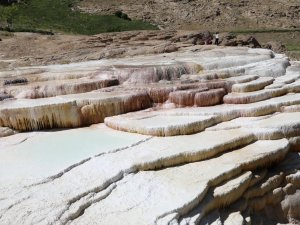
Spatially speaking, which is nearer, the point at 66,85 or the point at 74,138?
the point at 74,138

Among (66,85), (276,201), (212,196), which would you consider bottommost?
(276,201)

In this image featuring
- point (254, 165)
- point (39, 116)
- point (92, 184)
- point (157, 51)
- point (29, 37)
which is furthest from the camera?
point (29, 37)

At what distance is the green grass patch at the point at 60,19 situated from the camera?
86.7ft

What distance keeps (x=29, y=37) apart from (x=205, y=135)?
1125cm

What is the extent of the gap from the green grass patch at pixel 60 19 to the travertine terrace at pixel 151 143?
13401 mm

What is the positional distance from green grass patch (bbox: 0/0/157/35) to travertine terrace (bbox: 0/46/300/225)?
1340cm

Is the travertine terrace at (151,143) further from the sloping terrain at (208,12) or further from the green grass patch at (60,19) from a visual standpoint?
the sloping terrain at (208,12)

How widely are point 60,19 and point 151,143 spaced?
884 inches

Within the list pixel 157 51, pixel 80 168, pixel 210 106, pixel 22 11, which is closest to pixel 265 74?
pixel 210 106

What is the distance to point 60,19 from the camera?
29703 millimetres

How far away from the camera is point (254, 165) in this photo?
8.47 meters

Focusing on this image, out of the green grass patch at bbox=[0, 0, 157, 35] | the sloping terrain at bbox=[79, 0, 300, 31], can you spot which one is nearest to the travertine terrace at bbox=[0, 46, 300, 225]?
the green grass patch at bbox=[0, 0, 157, 35]

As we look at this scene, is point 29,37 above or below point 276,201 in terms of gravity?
above

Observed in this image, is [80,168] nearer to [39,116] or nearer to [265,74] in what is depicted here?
[39,116]
